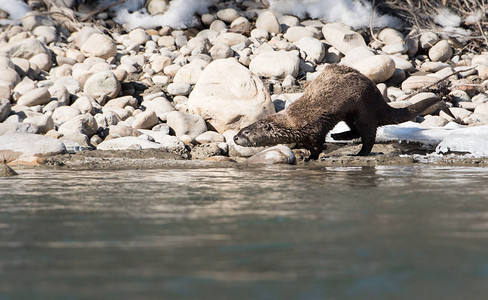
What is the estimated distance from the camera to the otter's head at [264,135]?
811 cm

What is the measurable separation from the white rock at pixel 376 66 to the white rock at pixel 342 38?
1888mm

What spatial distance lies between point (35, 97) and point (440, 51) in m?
8.87

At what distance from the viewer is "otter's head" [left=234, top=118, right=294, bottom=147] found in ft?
26.6

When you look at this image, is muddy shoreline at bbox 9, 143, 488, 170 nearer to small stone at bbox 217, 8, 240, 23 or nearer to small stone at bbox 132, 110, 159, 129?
small stone at bbox 132, 110, 159, 129

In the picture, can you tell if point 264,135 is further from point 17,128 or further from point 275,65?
point 275,65

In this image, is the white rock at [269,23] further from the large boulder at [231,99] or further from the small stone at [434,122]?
the small stone at [434,122]

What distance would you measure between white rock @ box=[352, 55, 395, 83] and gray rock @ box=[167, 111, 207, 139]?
361cm

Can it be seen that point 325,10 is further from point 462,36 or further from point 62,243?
point 62,243

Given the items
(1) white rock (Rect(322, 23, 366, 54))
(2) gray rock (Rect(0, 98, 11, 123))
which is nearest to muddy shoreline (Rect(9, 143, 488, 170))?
(2) gray rock (Rect(0, 98, 11, 123))

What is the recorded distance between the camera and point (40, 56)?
488 inches

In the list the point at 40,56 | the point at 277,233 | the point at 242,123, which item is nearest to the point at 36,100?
the point at 40,56

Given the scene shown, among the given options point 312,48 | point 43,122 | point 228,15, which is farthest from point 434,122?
point 228,15

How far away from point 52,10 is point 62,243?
1302 centimetres

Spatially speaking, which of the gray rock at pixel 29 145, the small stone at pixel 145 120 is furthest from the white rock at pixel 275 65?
the gray rock at pixel 29 145
